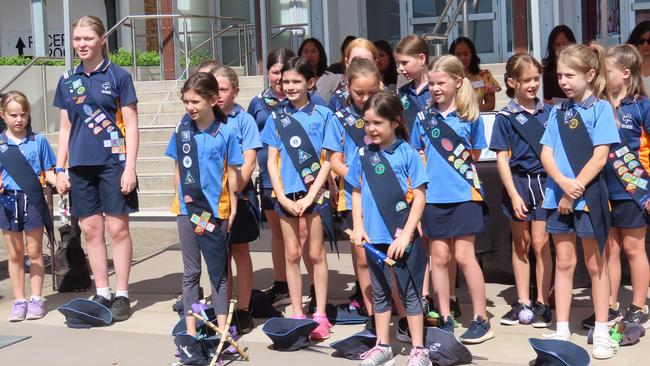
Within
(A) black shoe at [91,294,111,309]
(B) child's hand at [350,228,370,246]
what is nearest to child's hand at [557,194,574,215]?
(B) child's hand at [350,228,370,246]

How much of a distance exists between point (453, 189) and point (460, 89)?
590 millimetres

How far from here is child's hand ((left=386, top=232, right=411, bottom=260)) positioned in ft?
18.4

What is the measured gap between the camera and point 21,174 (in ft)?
24.4

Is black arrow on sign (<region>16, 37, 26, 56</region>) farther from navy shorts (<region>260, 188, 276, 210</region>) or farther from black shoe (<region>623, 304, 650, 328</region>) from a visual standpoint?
black shoe (<region>623, 304, 650, 328</region>)

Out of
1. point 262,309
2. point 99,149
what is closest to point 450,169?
point 262,309

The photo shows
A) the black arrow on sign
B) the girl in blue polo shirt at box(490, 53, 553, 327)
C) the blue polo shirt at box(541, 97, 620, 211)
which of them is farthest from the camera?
the black arrow on sign

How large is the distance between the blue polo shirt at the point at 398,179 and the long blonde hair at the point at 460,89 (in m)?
0.62

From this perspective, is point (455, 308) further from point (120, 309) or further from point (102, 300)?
point (102, 300)

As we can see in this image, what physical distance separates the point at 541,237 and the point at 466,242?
0.61 metres

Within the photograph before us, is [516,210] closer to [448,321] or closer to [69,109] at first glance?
[448,321]

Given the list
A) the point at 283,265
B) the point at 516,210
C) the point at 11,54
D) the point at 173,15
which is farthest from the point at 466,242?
the point at 11,54

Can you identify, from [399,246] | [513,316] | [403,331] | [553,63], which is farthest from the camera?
[553,63]

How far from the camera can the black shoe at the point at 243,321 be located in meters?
6.63

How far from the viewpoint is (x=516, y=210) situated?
6438mm
